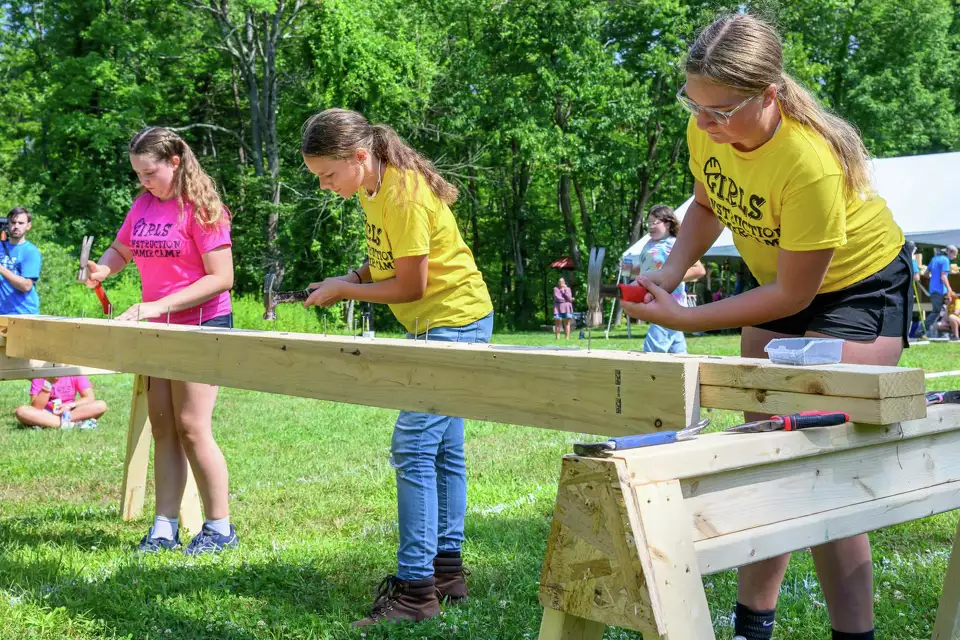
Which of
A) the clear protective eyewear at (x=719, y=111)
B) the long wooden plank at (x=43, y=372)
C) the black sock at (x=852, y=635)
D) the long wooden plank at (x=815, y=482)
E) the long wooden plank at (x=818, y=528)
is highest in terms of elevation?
the clear protective eyewear at (x=719, y=111)

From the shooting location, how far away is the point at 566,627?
149 cm

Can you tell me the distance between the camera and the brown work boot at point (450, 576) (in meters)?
3.71

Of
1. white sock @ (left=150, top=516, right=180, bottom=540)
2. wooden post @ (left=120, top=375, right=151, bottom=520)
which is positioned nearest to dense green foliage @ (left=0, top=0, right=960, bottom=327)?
wooden post @ (left=120, top=375, right=151, bottom=520)

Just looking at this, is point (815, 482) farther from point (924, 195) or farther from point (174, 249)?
point (924, 195)

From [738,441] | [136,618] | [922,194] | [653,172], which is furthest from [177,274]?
[653,172]

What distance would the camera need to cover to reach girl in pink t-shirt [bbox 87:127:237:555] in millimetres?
4285

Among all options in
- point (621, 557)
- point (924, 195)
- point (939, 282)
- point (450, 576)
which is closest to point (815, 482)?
point (621, 557)

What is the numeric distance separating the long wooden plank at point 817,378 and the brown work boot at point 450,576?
6.36 feet

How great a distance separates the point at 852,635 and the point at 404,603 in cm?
159

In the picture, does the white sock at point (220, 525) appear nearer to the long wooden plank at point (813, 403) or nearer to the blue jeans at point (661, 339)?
the long wooden plank at point (813, 403)

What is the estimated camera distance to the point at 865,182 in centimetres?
241

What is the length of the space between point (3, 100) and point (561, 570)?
3182cm

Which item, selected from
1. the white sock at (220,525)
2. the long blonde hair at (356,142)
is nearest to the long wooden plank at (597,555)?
the long blonde hair at (356,142)

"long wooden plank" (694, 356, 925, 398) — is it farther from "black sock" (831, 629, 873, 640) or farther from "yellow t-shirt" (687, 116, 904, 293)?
"black sock" (831, 629, 873, 640)
